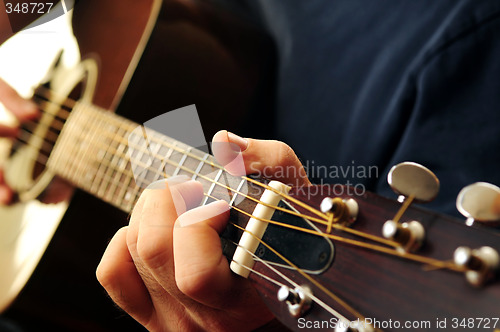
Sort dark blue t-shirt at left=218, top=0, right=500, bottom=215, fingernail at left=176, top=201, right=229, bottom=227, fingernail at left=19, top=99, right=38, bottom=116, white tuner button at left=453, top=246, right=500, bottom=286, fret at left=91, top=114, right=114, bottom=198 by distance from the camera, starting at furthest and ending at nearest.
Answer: fingernail at left=19, top=99, right=38, bottom=116
fret at left=91, top=114, right=114, bottom=198
dark blue t-shirt at left=218, top=0, right=500, bottom=215
fingernail at left=176, top=201, right=229, bottom=227
white tuner button at left=453, top=246, right=500, bottom=286

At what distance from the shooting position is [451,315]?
0.89ft

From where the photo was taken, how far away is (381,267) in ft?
1.01

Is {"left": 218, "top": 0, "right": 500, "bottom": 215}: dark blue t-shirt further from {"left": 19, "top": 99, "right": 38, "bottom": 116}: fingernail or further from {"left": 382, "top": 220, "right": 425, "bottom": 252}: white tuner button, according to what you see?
{"left": 19, "top": 99, "right": 38, "bottom": 116}: fingernail

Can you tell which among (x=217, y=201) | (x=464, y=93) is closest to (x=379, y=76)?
(x=464, y=93)

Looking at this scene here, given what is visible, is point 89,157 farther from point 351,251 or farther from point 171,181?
point 351,251

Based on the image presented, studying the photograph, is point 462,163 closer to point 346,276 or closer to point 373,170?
point 373,170

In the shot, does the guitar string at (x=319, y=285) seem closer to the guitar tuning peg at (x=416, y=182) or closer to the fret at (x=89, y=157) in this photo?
the guitar tuning peg at (x=416, y=182)

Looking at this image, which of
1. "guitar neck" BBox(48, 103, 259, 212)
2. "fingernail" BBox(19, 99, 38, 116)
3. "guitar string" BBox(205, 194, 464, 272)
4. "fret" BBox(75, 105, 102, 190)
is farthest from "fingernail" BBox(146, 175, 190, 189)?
"fingernail" BBox(19, 99, 38, 116)

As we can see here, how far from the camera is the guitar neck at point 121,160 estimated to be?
45cm

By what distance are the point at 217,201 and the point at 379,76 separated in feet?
1.18

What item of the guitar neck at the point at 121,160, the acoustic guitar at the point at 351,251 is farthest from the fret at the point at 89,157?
the acoustic guitar at the point at 351,251

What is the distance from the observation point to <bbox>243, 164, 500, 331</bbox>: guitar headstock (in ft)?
0.87

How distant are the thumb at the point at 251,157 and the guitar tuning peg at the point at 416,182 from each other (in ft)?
0.49

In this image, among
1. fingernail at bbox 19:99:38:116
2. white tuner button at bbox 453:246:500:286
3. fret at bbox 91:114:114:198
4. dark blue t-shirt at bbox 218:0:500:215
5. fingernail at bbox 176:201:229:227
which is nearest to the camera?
white tuner button at bbox 453:246:500:286
